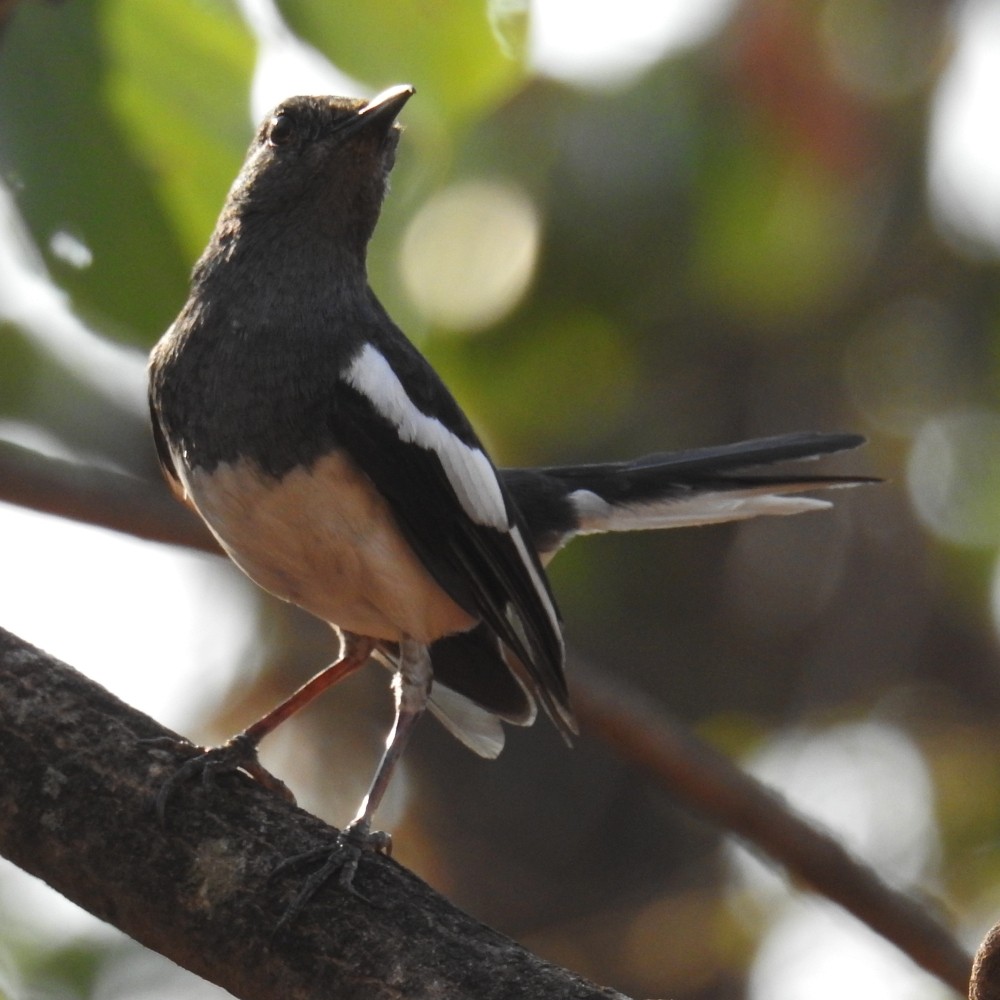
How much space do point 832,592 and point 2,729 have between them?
4539 mm

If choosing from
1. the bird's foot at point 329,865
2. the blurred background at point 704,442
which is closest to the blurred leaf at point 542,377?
the blurred background at point 704,442

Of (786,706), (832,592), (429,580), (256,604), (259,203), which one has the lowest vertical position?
(429,580)

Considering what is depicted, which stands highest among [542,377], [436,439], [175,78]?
[542,377]

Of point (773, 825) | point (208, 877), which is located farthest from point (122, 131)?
point (773, 825)

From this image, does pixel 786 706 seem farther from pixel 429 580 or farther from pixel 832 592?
pixel 429 580

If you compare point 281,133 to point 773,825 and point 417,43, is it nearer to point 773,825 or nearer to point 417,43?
point 417,43

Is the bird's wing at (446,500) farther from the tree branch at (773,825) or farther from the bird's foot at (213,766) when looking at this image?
the bird's foot at (213,766)

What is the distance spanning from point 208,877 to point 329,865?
213 mm

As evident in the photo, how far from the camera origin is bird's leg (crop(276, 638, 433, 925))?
264 centimetres

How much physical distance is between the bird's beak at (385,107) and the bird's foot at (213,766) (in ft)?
5.12

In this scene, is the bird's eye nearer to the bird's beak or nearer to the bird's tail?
the bird's beak

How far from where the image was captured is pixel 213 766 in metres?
2.88

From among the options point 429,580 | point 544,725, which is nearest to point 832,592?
point 544,725

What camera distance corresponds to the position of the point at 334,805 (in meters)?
5.94
